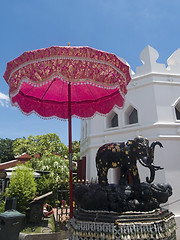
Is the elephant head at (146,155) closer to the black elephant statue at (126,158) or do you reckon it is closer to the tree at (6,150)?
the black elephant statue at (126,158)

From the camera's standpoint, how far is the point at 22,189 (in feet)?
22.3

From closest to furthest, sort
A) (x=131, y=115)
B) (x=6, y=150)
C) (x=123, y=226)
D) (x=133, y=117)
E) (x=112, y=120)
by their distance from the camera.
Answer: (x=123, y=226), (x=133, y=117), (x=131, y=115), (x=112, y=120), (x=6, y=150)

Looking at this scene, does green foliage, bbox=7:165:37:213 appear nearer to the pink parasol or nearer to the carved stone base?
the pink parasol

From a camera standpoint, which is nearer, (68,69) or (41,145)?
(68,69)

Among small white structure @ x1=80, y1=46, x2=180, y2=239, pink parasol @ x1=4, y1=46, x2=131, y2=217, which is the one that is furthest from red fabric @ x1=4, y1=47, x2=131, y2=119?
small white structure @ x1=80, y1=46, x2=180, y2=239

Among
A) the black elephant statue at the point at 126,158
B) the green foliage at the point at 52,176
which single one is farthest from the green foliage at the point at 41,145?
the black elephant statue at the point at 126,158

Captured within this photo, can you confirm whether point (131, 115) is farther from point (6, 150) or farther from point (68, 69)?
point (6, 150)

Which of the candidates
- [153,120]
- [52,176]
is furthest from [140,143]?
[52,176]

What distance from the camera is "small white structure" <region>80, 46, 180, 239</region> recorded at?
7.04 meters

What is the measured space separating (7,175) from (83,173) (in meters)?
3.65

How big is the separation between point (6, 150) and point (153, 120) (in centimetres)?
3829

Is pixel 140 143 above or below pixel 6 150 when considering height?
below

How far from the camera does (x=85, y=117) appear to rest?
16.5ft

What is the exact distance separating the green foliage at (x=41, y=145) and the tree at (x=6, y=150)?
8.26 meters
